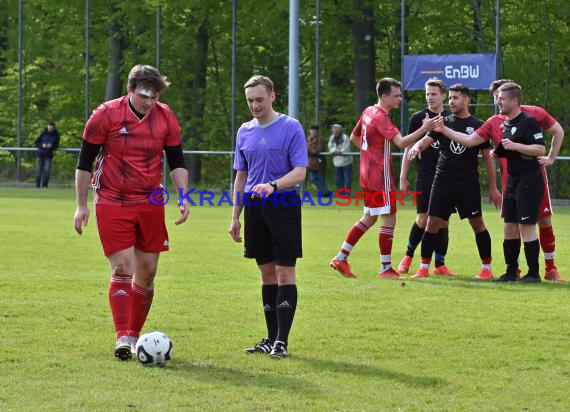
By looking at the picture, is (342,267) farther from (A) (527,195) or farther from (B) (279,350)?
(B) (279,350)

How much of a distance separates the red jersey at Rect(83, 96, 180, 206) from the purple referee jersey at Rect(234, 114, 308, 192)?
1.95ft

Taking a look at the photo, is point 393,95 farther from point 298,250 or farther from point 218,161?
point 218,161

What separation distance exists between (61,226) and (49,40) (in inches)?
1008

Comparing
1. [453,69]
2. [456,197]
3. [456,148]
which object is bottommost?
[456,197]

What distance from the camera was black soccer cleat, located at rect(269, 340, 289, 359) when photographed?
309 inches

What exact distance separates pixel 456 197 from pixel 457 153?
0.44 m

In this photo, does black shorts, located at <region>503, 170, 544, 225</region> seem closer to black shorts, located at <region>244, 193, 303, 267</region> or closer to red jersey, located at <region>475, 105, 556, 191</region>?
red jersey, located at <region>475, 105, 556, 191</region>

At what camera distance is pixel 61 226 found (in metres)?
19.6

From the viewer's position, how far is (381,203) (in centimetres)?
1254

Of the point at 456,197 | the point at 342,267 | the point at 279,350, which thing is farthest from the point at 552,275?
the point at 279,350

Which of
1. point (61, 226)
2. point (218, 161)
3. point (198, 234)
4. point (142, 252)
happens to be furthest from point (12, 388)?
point (218, 161)

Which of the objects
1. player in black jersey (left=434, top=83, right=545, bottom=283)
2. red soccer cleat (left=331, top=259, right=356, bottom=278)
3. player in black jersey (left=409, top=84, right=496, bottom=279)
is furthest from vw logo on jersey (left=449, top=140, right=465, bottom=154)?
red soccer cleat (left=331, top=259, right=356, bottom=278)

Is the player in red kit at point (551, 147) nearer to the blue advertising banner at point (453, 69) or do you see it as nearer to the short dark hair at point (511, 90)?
the short dark hair at point (511, 90)

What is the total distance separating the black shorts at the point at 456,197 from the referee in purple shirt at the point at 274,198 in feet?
15.3
